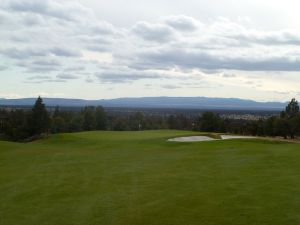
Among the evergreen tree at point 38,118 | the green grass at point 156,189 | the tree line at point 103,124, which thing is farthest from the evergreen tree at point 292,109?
the green grass at point 156,189

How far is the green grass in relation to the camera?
10602 mm

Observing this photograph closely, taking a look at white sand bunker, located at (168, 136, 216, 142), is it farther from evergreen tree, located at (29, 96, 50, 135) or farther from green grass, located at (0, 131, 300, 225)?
evergreen tree, located at (29, 96, 50, 135)

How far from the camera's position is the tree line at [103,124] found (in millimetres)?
72125

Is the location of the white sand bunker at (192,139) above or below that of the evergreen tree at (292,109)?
below

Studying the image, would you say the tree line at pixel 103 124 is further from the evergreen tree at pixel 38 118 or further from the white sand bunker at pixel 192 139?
the white sand bunker at pixel 192 139

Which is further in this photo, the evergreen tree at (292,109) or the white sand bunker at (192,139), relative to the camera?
the evergreen tree at (292,109)

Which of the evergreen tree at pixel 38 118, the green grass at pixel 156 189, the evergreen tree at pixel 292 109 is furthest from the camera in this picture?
the evergreen tree at pixel 292 109

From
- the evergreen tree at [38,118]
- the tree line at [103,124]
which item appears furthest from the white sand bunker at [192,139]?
the evergreen tree at [38,118]

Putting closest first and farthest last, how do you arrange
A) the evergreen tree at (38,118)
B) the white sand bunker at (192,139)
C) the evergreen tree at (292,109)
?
1. the white sand bunker at (192,139)
2. the evergreen tree at (38,118)
3. the evergreen tree at (292,109)

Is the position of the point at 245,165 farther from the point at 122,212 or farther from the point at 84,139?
the point at 84,139

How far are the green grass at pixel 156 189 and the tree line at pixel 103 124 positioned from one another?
37650 millimetres

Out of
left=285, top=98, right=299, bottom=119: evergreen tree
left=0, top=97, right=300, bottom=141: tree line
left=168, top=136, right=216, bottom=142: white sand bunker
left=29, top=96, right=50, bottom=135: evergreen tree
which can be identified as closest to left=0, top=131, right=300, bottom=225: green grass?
left=168, top=136, right=216, bottom=142: white sand bunker

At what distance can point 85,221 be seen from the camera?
10.4 m

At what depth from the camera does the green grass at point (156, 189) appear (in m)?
10.6
